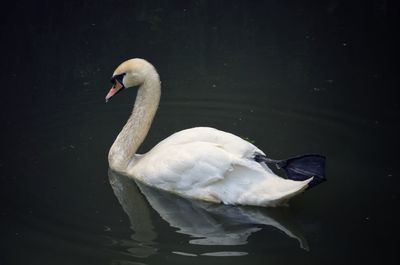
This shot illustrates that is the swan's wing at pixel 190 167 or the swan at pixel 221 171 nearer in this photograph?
the swan at pixel 221 171

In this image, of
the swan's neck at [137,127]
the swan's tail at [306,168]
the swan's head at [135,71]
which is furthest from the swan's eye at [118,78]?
the swan's tail at [306,168]

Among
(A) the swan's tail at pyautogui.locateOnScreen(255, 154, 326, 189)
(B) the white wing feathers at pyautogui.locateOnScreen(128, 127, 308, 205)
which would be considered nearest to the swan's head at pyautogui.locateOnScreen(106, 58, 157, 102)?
(B) the white wing feathers at pyautogui.locateOnScreen(128, 127, 308, 205)

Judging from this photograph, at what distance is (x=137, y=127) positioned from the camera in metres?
8.08

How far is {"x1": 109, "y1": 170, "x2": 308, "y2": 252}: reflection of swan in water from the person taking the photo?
6.39m

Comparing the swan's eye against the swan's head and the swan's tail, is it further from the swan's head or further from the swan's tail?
the swan's tail

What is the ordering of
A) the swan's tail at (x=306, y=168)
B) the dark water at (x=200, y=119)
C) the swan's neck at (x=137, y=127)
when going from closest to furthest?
the dark water at (x=200, y=119) < the swan's tail at (x=306, y=168) < the swan's neck at (x=137, y=127)

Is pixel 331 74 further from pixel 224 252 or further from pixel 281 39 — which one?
pixel 224 252

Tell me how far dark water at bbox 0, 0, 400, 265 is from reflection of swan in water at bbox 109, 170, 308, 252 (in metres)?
0.02

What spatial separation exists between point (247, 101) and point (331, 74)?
151 centimetres

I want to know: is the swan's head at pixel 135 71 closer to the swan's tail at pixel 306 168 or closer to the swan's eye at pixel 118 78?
the swan's eye at pixel 118 78

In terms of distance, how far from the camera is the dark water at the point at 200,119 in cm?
631

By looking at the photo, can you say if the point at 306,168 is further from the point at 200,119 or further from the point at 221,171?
the point at 200,119

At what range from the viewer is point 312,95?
951 cm

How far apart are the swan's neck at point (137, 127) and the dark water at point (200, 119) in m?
0.21
